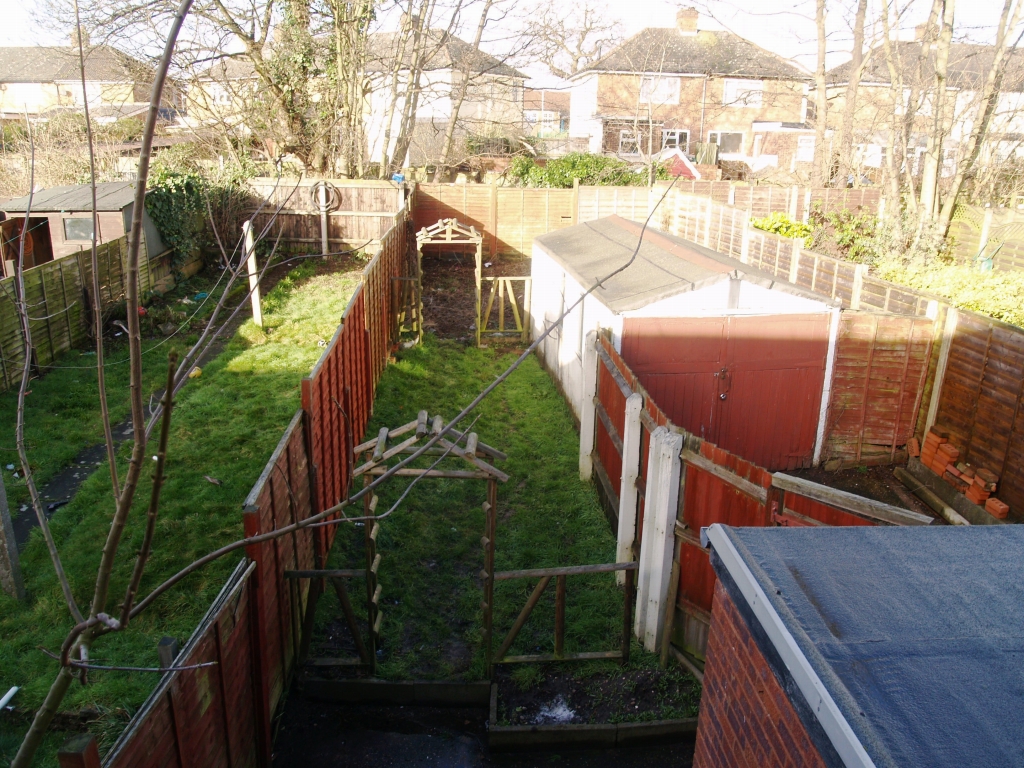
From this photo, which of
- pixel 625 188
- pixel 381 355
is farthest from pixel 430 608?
pixel 625 188

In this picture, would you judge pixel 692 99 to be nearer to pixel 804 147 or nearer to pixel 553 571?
pixel 804 147

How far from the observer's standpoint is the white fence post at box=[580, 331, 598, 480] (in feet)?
29.8

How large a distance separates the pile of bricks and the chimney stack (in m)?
41.4

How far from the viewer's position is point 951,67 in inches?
1019

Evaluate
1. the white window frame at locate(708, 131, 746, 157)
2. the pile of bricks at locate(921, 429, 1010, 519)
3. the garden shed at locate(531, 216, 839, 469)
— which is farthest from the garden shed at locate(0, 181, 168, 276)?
the white window frame at locate(708, 131, 746, 157)

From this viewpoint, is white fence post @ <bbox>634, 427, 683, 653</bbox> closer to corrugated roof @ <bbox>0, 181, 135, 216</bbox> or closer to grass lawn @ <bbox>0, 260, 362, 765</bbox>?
grass lawn @ <bbox>0, 260, 362, 765</bbox>

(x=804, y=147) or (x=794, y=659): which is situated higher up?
(x=804, y=147)

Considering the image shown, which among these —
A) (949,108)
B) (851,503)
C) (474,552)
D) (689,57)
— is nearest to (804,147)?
(689,57)

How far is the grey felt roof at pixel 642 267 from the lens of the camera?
891cm

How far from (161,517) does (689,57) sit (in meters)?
43.4

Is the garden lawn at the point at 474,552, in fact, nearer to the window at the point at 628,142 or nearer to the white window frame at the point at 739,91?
the window at the point at 628,142

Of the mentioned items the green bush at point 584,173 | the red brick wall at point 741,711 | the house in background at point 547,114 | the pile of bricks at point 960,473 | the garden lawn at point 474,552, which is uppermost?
the house in background at point 547,114

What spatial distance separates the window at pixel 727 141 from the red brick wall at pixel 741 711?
147ft

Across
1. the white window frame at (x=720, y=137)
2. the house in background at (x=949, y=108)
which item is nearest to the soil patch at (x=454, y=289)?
the house in background at (x=949, y=108)
